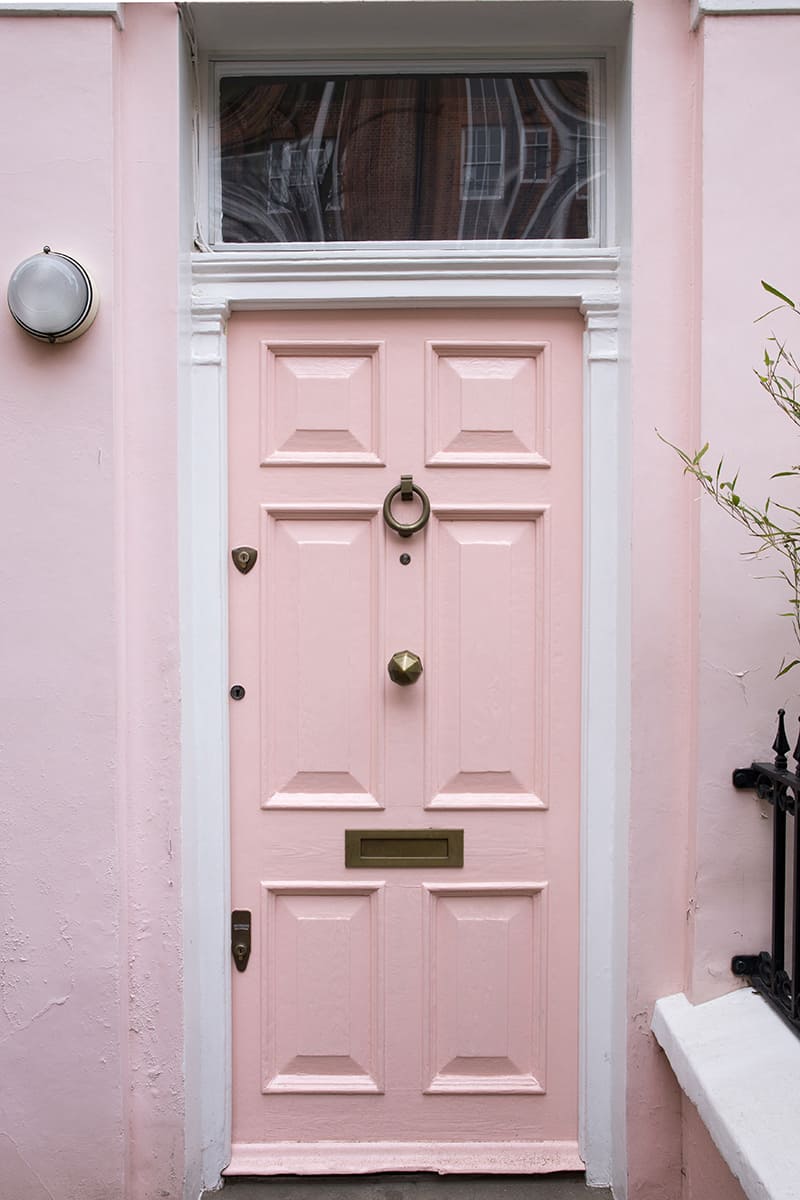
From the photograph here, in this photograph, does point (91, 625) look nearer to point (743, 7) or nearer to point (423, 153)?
point (423, 153)

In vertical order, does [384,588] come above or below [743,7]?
below

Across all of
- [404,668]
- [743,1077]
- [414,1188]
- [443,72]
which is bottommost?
[414,1188]

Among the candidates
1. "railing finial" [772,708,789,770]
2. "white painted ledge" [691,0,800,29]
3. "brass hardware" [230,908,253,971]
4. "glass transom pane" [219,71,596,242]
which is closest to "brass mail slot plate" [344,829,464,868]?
"brass hardware" [230,908,253,971]

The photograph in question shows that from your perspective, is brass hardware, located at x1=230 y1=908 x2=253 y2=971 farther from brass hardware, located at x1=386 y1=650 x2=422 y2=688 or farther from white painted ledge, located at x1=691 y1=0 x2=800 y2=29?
white painted ledge, located at x1=691 y1=0 x2=800 y2=29

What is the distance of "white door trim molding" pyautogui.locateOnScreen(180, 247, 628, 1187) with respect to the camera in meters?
2.48

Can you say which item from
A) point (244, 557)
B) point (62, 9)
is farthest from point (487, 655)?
point (62, 9)

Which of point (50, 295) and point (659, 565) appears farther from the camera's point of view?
point (659, 565)

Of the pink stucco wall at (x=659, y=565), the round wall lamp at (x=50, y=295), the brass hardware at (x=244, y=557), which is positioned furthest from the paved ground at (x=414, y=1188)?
the round wall lamp at (x=50, y=295)

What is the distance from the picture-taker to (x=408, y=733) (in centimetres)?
256

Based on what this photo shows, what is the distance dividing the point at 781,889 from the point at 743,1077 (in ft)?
1.49

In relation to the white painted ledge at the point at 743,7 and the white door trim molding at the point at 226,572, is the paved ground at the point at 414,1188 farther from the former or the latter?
the white painted ledge at the point at 743,7

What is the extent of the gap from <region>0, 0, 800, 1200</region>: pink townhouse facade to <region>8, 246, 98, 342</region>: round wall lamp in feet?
0.11

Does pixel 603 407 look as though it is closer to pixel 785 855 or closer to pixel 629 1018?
pixel 785 855

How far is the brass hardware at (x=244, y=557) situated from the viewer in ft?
8.38
